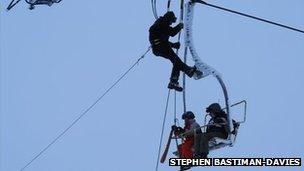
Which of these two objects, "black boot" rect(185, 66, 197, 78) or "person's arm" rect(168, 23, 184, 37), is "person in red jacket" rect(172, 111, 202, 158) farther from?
"person's arm" rect(168, 23, 184, 37)

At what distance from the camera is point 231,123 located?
656 inches

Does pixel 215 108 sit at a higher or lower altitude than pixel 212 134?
higher

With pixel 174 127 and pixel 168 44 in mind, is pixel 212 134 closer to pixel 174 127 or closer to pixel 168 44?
pixel 174 127

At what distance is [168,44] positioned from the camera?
16188 mm

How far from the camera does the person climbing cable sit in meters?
15.8

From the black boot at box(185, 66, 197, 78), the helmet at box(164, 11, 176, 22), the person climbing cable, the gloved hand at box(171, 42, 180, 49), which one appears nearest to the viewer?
the helmet at box(164, 11, 176, 22)

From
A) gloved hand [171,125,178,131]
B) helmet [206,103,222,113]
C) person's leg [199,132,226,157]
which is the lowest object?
person's leg [199,132,226,157]

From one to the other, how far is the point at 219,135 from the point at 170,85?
1722 millimetres

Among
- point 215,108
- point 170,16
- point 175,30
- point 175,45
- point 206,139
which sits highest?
point 170,16

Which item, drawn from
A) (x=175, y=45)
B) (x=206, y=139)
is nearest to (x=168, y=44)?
(x=175, y=45)

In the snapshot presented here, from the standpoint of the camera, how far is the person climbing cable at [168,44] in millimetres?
15844

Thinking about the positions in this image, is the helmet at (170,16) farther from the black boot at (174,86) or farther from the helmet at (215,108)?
the helmet at (215,108)

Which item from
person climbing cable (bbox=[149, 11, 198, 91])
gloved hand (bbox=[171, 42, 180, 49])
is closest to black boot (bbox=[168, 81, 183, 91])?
person climbing cable (bbox=[149, 11, 198, 91])

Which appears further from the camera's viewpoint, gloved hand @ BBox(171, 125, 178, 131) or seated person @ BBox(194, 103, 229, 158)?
gloved hand @ BBox(171, 125, 178, 131)
